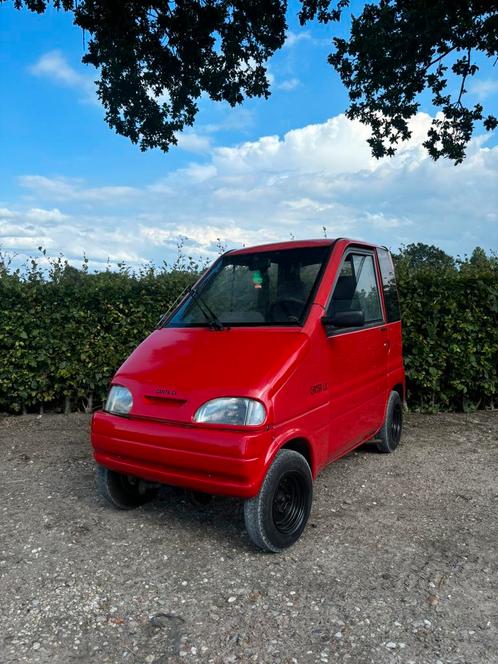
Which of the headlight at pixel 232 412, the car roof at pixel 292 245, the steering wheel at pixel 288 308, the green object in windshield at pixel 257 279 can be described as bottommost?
the headlight at pixel 232 412

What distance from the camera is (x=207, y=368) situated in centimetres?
338

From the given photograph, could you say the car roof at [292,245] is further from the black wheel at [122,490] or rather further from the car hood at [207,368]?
the black wheel at [122,490]

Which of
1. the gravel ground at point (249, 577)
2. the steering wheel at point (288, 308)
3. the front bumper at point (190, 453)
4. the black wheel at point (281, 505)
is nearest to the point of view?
the gravel ground at point (249, 577)

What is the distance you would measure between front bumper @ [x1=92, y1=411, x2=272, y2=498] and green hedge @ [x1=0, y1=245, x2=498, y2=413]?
12.4 feet

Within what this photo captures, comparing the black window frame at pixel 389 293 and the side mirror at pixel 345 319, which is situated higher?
the black window frame at pixel 389 293

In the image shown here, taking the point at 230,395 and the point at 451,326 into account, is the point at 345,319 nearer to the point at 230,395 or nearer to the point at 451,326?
the point at 230,395

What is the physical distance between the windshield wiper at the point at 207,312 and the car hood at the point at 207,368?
0.20 feet

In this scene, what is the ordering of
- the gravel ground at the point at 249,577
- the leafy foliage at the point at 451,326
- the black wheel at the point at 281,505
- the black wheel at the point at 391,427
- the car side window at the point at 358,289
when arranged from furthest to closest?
1. the leafy foliage at the point at 451,326
2. the black wheel at the point at 391,427
3. the car side window at the point at 358,289
4. the black wheel at the point at 281,505
5. the gravel ground at the point at 249,577

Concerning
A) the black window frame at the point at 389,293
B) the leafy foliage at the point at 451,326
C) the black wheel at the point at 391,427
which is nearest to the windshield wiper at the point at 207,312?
the black window frame at the point at 389,293

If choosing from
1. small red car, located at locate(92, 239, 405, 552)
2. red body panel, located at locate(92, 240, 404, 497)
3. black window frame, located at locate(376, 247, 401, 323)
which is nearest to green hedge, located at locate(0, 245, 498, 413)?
black window frame, located at locate(376, 247, 401, 323)

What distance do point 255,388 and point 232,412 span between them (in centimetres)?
20

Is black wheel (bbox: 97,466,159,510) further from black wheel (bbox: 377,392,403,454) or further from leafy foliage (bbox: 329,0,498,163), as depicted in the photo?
leafy foliage (bbox: 329,0,498,163)

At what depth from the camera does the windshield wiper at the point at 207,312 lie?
3875mm

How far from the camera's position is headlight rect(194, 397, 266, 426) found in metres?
3.06
